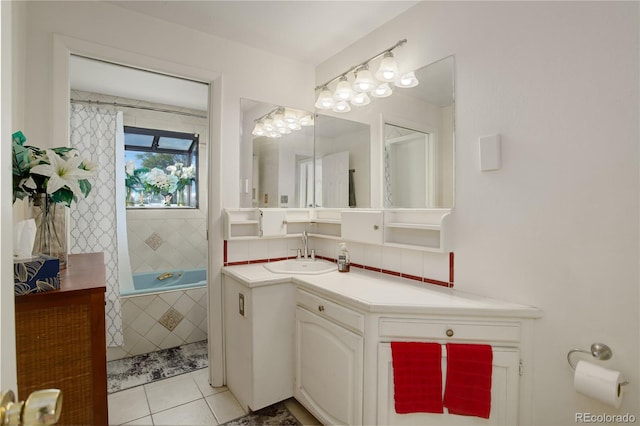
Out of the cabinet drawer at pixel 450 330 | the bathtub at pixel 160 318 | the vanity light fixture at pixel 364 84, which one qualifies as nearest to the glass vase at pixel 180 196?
the bathtub at pixel 160 318

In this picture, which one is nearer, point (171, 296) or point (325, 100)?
point (325, 100)

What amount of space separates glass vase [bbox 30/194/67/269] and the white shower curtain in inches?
55.3

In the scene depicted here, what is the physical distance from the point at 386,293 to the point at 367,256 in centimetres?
57

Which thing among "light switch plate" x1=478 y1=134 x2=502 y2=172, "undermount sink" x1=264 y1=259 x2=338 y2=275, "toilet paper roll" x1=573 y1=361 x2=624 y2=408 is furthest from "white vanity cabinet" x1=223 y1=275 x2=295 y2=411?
"toilet paper roll" x1=573 y1=361 x2=624 y2=408

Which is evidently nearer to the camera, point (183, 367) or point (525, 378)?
point (525, 378)

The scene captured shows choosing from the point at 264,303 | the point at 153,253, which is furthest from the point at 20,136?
the point at 153,253

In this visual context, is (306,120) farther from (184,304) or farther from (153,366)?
(153,366)

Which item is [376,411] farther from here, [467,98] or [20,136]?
[20,136]

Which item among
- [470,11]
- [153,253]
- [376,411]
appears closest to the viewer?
[376,411]

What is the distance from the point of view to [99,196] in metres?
2.70

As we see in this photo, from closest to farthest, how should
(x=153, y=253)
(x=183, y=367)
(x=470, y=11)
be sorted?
(x=470, y=11), (x=183, y=367), (x=153, y=253)

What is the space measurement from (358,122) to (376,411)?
5.63 ft

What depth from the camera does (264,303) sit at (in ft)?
6.06

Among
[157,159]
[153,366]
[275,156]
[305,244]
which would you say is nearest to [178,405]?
[153,366]
